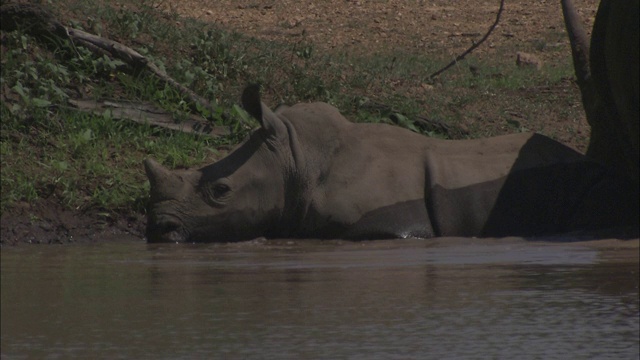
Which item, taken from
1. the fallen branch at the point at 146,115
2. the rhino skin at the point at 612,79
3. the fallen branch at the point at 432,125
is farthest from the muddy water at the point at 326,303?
the fallen branch at the point at 432,125

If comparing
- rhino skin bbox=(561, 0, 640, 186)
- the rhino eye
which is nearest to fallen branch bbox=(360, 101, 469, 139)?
rhino skin bbox=(561, 0, 640, 186)

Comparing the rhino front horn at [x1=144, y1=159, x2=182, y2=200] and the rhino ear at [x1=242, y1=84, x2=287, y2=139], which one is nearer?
the rhino front horn at [x1=144, y1=159, x2=182, y2=200]

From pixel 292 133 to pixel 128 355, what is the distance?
158 inches

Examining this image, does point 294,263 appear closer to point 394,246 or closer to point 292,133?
point 394,246

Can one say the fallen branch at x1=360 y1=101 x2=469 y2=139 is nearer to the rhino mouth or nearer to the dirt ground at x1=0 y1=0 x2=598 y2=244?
the rhino mouth

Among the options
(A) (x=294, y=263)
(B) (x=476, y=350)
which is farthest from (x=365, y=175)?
(B) (x=476, y=350)

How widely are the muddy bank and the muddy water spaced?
480 mm

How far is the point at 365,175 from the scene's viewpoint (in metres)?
7.80

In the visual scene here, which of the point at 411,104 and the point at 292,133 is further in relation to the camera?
the point at 411,104

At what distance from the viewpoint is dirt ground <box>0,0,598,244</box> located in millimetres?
14602

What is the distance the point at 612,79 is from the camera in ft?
24.1

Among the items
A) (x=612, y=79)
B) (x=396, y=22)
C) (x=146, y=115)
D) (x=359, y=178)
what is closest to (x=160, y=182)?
(x=359, y=178)

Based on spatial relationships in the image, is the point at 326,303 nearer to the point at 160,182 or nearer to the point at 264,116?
the point at 160,182

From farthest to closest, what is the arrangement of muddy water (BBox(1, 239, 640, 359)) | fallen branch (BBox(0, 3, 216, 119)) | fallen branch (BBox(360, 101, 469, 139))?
fallen branch (BBox(360, 101, 469, 139)), fallen branch (BBox(0, 3, 216, 119)), muddy water (BBox(1, 239, 640, 359))
